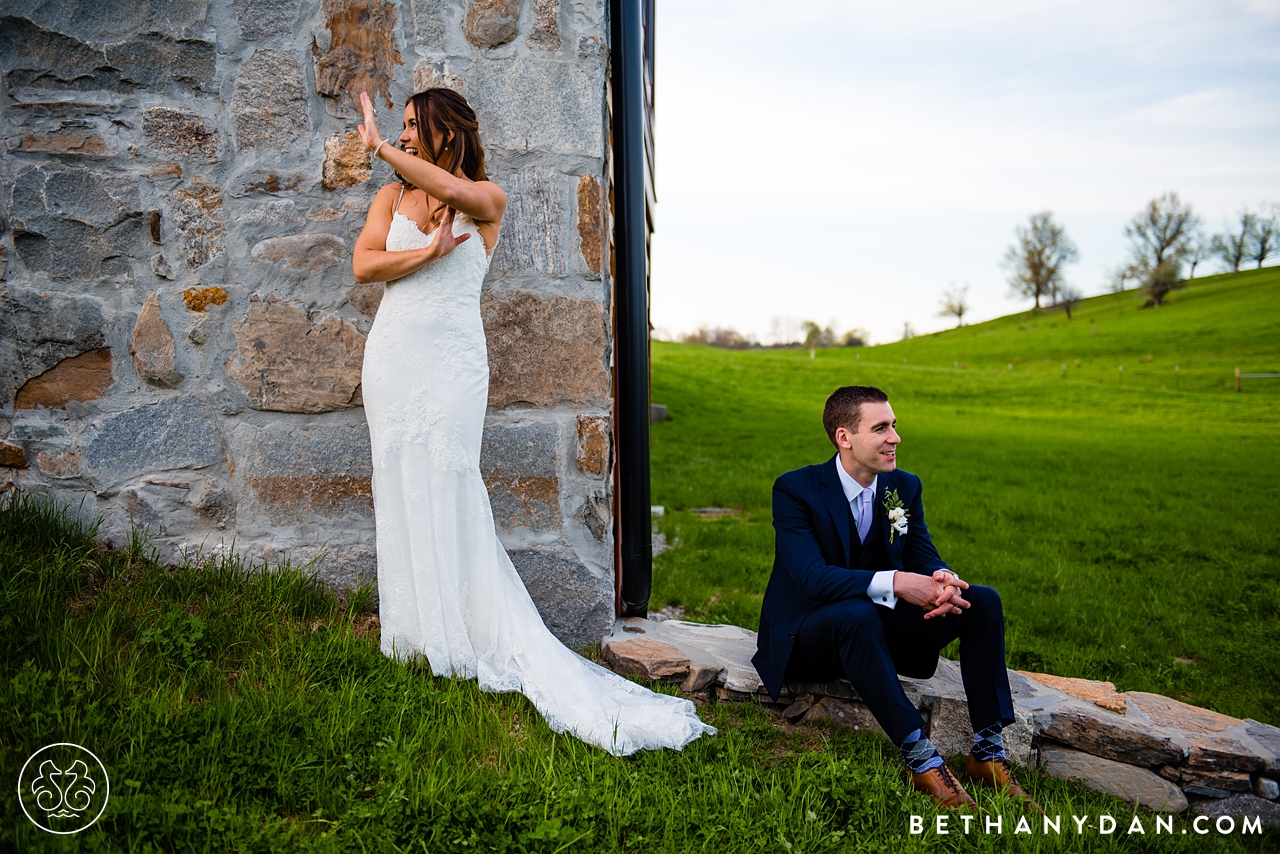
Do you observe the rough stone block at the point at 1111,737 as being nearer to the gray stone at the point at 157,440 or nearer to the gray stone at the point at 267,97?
the gray stone at the point at 157,440

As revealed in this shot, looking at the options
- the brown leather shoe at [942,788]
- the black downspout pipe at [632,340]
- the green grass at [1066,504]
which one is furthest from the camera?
the green grass at [1066,504]

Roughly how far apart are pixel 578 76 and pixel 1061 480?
9.54m

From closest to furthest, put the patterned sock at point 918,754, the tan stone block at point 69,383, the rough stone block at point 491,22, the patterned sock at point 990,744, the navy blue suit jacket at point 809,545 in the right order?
1. the patterned sock at point 918,754
2. the patterned sock at point 990,744
3. the navy blue suit jacket at point 809,545
4. the rough stone block at point 491,22
5. the tan stone block at point 69,383

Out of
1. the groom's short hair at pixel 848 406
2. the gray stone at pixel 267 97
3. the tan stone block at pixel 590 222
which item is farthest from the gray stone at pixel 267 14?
the groom's short hair at pixel 848 406

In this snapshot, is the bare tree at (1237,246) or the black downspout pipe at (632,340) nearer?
the black downspout pipe at (632,340)

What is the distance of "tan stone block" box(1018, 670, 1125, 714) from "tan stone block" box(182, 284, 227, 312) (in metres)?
4.13

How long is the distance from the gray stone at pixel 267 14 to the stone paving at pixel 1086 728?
3198 millimetres

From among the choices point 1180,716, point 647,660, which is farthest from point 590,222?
point 1180,716

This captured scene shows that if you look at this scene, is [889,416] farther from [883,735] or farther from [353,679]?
[353,679]

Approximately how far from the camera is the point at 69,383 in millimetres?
3562

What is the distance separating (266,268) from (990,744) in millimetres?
3637

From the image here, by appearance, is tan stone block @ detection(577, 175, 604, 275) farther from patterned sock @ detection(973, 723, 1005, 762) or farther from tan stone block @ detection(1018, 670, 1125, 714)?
tan stone block @ detection(1018, 670, 1125, 714)

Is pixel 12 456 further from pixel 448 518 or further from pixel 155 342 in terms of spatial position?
pixel 448 518

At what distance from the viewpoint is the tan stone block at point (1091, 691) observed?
327cm
